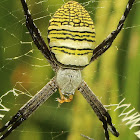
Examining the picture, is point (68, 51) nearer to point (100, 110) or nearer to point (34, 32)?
point (34, 32)

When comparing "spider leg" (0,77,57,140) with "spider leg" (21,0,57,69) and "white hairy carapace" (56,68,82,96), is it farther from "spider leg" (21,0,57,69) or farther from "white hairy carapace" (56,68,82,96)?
"spider leg" (21,0,57,69)

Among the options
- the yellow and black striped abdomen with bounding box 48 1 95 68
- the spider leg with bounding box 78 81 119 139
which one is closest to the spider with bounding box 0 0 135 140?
the yellow and black striped abdomen with bounding box 48 1 95 68

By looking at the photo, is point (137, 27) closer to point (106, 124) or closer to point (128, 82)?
point (128, 82)

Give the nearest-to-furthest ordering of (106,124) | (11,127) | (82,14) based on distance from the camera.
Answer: (82,14) → (11,127) → (106,124)

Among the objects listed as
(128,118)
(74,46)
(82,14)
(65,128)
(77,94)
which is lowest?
(128,118)

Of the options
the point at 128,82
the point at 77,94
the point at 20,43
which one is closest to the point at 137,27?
Answer: the point at 128,82

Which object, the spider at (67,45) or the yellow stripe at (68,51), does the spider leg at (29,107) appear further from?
the yellow stripe at (68,51)
